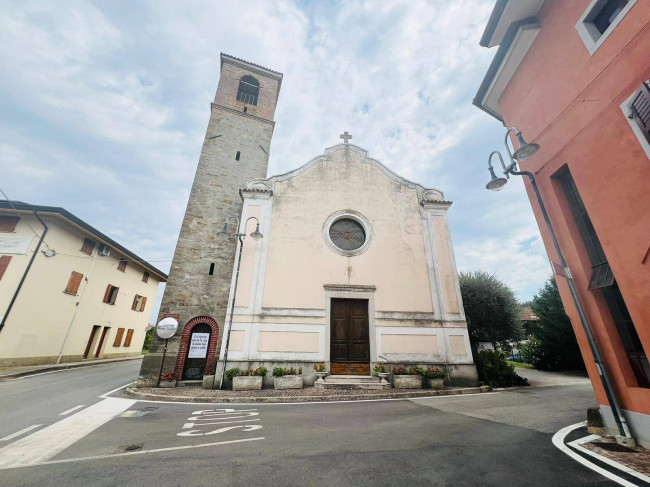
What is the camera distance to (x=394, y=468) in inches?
124

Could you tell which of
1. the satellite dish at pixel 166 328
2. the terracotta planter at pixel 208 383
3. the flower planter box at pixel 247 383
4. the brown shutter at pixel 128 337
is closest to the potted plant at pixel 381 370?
the flower planter box at pixel 247 383

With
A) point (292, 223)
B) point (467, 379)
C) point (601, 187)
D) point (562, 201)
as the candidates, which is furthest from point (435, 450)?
point (292, 223)

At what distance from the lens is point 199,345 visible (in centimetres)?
1102

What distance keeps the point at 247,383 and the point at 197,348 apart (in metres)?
3.36

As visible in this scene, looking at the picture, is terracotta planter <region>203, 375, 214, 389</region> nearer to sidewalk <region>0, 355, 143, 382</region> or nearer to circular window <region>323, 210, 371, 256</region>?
circular window <region>323, 210, 371, 256</region>

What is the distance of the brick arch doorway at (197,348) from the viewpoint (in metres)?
10.6

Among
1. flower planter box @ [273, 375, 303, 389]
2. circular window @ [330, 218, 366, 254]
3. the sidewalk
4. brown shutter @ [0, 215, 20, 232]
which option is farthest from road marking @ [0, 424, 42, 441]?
brown shutter @ [0, 215, 20, 232]

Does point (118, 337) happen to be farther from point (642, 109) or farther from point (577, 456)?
point (642, 109)

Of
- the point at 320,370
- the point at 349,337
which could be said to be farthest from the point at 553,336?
the point at 320,370

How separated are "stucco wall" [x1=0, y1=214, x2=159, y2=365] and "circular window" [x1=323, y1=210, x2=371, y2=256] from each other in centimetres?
1474

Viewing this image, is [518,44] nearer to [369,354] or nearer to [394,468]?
[394,468]

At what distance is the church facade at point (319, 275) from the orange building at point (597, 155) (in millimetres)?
6124

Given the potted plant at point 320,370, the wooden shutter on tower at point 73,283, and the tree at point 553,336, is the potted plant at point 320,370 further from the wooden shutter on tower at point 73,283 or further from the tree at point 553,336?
the wooden shutter on tower at point 73,283

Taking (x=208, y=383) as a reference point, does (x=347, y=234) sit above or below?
above
